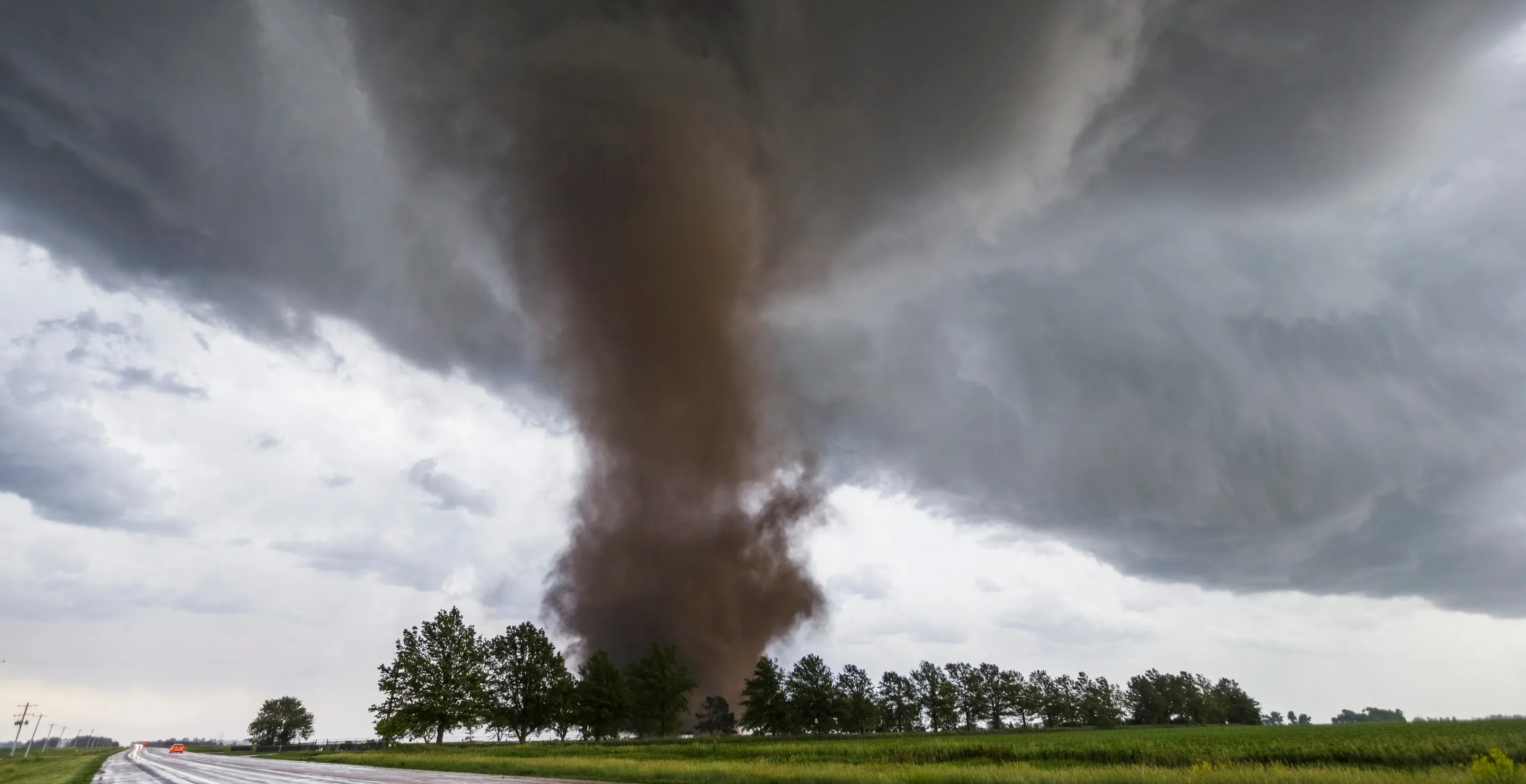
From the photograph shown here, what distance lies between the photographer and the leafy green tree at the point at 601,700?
79688 millimetres

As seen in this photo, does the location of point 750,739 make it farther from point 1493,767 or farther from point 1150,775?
point 1493,767

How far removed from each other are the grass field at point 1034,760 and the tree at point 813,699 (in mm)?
21904

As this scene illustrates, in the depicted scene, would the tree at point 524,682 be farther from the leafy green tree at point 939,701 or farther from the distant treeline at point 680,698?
the leafy green tree at point 939,701

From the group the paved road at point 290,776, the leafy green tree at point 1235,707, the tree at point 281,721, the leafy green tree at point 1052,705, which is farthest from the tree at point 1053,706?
the tree at point 281,721

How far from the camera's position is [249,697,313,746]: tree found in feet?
481

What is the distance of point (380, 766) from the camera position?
139ft

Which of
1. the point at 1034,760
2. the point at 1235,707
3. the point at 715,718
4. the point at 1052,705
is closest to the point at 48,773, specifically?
the point at 1034,760

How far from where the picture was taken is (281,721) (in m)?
147

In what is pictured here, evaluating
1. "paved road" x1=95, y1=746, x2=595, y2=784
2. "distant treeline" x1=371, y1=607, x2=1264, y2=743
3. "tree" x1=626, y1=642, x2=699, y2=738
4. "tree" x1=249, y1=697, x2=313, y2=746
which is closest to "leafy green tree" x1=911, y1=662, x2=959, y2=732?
"distant treeline" x1=371, y1=607, x2=1264, y2=743

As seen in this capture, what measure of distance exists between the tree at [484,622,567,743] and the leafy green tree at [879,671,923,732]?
5303 cm

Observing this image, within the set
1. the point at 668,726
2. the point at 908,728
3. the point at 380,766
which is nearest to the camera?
the point at 380,766

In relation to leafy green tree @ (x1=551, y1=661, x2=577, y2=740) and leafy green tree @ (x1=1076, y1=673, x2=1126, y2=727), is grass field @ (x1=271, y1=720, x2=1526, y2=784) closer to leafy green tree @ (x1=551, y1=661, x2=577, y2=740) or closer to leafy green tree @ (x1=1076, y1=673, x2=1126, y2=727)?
leafy green tree @ (x1=551, y1=661, x2=577, y2=740)

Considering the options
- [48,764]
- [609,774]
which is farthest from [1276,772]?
[48,764]

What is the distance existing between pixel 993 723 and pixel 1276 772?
11575cm
